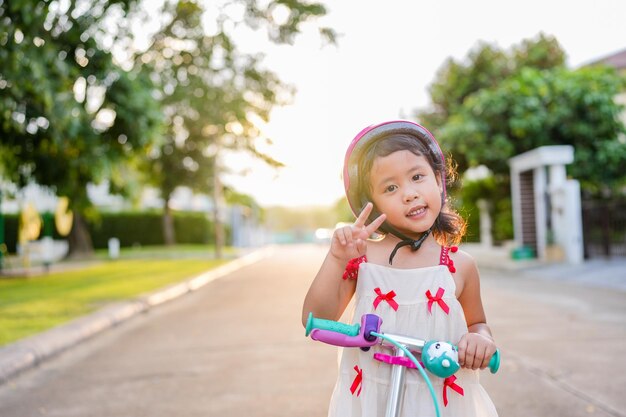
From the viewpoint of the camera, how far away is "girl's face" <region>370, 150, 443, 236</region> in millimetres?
2064

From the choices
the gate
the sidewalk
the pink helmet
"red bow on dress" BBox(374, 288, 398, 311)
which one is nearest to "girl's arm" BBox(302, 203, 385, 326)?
"red bow on dress" BBox(374, 288, 398, 311)

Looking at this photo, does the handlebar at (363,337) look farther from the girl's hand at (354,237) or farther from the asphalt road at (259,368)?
the asphalt road at (259,368)

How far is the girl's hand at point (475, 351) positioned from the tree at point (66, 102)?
7.67 meters

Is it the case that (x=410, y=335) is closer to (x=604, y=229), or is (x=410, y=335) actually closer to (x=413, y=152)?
(x=413, y=152)

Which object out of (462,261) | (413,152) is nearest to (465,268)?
(462,261)

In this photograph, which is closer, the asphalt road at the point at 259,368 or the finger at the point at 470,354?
the finger at the point at 470,354

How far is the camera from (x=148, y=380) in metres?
5.31

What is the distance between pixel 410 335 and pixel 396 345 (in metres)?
0.27

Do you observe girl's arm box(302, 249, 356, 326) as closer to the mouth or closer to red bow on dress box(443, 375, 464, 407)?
the mouth

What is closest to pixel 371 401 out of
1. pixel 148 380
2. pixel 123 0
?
pixel 148 380

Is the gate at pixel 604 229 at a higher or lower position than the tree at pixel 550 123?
lower

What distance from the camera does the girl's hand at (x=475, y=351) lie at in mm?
1835

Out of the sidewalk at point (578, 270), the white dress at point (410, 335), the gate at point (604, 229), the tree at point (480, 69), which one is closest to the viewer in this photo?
the white dress at point (410, 335)

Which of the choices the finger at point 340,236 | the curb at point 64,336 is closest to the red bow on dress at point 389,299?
the finger at point 340,236
